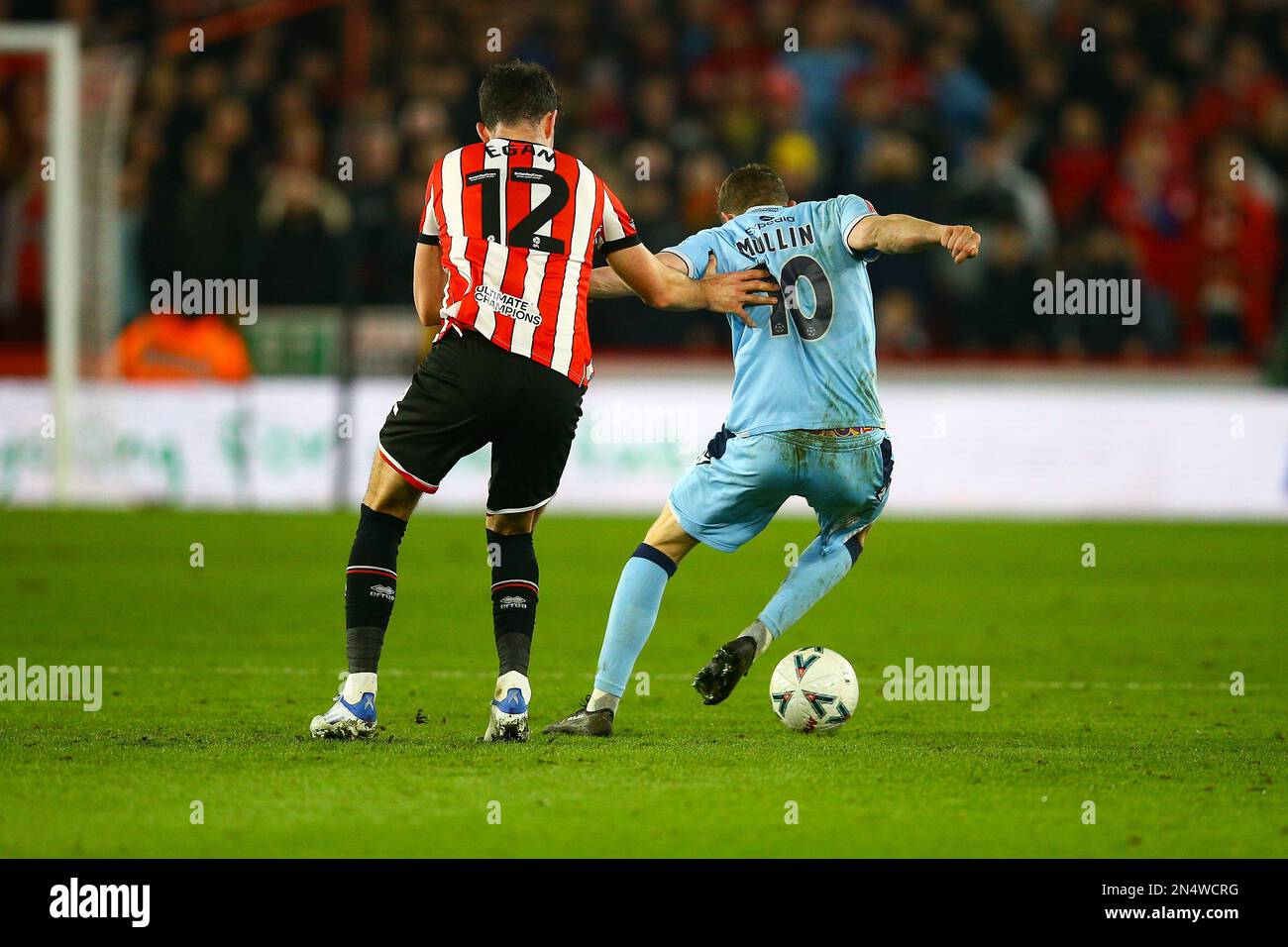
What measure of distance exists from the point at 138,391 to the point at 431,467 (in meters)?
9.53

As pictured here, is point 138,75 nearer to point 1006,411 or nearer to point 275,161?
point 275,161

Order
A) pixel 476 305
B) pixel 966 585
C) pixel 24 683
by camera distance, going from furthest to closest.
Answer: pixel 966 585
pixel 24 683
pixel 476 305

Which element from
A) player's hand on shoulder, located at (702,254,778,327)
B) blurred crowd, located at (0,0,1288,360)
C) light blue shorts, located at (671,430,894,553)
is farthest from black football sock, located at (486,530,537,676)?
blurred crowd, located at (0,0,1288,360)

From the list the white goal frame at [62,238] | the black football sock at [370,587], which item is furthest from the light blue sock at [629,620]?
the white goal frame at [62,238]

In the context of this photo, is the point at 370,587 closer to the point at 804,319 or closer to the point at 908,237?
the point at 804,319

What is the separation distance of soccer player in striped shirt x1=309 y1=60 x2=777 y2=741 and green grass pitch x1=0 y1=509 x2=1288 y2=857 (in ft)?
1.50

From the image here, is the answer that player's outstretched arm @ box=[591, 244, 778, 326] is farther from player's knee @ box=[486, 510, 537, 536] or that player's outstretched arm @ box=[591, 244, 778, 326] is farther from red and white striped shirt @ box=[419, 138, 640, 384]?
player's knee @ box=[486, 510, 537, 536]

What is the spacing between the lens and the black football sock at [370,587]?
5980mm

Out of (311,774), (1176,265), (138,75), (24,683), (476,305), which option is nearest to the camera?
(311,774)

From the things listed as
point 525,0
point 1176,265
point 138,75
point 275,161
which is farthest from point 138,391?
point 1176,265

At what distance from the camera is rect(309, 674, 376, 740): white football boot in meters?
5.96

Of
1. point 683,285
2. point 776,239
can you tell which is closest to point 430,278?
point 683,285

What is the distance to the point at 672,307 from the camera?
6.24 m

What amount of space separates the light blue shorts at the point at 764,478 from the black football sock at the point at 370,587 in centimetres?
102
